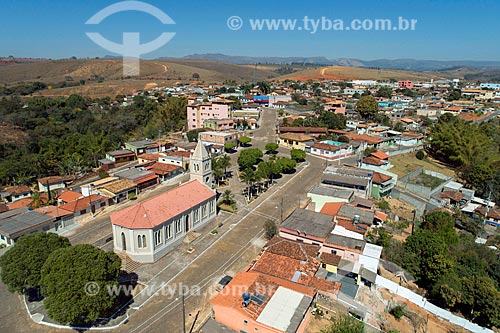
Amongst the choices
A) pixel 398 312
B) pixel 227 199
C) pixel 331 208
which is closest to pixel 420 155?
pixel 331 208

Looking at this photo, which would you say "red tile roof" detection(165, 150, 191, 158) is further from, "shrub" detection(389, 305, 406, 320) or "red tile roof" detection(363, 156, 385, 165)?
"shrub" detection(389, 305, 406, 320)

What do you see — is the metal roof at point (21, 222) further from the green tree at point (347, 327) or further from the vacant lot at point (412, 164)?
the vacant lot at point (412, 164)

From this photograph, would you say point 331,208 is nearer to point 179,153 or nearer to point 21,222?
point 179,153

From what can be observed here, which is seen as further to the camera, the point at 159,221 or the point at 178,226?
the point at 178,226

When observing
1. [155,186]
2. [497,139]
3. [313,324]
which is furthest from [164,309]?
[497,139]

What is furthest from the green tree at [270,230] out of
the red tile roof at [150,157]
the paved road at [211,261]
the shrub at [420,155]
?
the shrub at [420,155]
